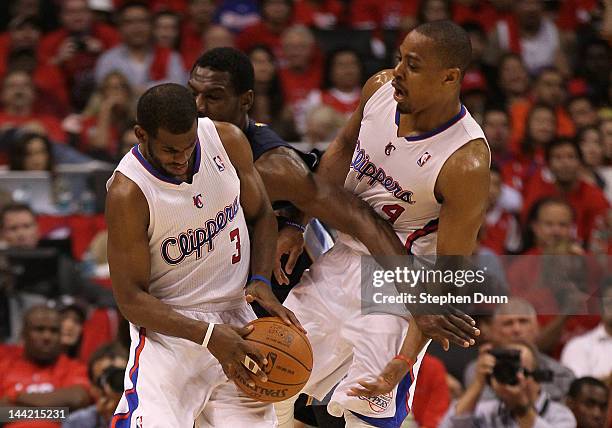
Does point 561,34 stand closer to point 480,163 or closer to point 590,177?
point 590,177

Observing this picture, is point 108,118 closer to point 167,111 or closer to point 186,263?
point 186,263

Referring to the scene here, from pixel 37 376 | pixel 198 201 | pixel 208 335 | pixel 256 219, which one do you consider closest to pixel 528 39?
pixel 37 376

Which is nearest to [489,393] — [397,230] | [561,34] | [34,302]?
[397,230]

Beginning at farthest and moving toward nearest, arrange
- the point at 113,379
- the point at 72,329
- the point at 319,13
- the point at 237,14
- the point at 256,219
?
1. the point at 319,13
2. the point at 237,14
3. the point at 72,329
4. the point at 113,379
5. the point at 256,219

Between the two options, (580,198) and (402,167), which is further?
(580,198)

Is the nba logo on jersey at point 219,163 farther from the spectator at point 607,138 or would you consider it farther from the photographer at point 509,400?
the spectator at point 607,138

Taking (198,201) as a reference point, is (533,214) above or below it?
below

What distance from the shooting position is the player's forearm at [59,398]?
18.2 feet

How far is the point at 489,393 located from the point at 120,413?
2.42m

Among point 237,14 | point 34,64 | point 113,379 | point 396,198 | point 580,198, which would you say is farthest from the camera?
point 237,14

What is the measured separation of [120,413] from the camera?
4.13 meters

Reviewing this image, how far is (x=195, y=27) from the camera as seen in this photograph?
31.2ft

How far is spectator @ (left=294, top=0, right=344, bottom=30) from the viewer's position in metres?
9.96

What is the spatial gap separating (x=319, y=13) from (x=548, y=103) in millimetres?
2301
